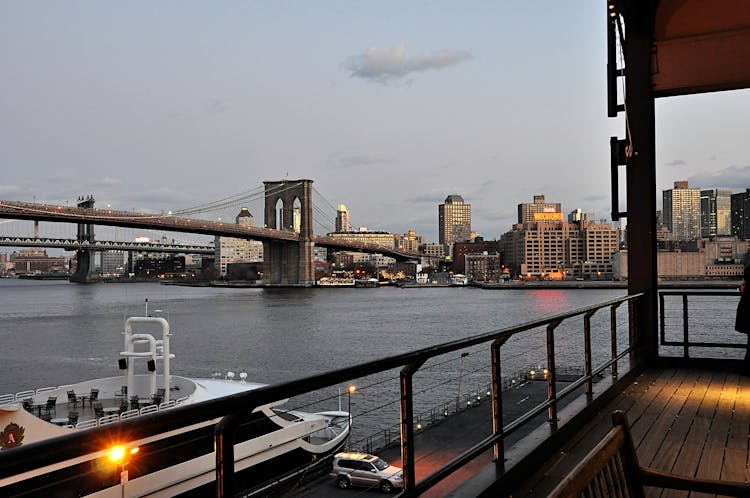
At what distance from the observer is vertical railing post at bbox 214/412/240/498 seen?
1.48 metres

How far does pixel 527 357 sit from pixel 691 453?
25742 mm

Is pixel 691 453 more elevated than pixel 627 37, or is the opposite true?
pixel 627 37

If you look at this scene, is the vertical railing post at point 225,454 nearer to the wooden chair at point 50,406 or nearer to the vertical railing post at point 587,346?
the vertical railing post at point 587,346

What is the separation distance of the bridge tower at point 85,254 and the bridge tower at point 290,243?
63.6 ft

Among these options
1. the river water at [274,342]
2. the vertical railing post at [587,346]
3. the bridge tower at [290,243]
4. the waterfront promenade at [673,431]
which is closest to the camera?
the waterfront promenade at [673,431]

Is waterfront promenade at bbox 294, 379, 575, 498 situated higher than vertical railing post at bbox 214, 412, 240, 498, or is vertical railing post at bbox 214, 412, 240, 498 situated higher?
vertical railing post at bbox 214, 412, 240, 498

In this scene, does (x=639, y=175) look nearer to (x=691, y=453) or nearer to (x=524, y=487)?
(x=691, y=453)

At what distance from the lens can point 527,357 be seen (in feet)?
93.9

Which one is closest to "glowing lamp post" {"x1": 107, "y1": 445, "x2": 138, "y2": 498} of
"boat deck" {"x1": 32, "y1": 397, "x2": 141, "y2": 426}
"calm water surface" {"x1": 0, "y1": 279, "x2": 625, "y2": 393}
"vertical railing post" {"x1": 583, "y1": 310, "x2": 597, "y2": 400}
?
"vertical railing post" {"x1": 583, "y1": 310, "x2": 597, "y2": 400}

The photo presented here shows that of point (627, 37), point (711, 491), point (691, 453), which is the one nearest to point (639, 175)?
point (627, 37)

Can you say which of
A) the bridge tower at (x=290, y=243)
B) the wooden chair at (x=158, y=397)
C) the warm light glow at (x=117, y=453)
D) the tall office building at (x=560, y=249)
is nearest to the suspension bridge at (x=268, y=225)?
the bridge tower at (x=290, y=243)

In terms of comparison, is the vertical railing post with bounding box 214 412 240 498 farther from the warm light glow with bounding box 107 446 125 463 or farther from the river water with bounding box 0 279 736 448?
the river water with bounding box 0 279 736 448

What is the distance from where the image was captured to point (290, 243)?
244ft

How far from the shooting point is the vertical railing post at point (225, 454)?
4.85ft
